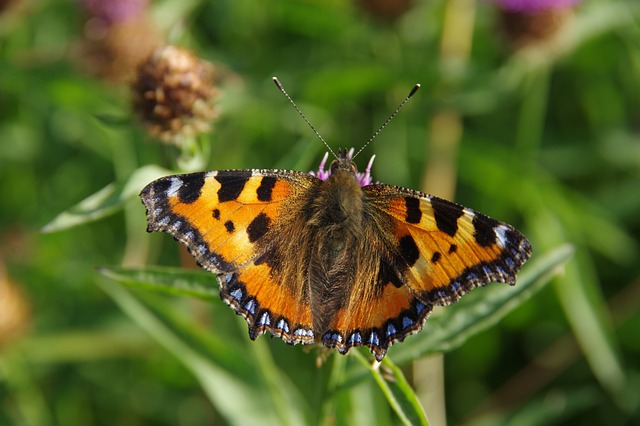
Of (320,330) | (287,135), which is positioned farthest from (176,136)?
(287,135)

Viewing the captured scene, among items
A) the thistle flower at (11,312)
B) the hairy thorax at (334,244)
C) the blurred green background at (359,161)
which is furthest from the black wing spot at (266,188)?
the thistle flower at (11,312)

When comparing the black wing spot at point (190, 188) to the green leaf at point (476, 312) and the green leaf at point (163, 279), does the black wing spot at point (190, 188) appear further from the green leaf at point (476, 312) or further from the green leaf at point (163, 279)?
the green leaf at point (476, 312)

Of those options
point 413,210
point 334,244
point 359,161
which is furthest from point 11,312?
point 413,210

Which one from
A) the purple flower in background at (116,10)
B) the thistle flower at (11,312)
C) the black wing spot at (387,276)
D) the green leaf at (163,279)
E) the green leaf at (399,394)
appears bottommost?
the thistle flower at (11,312)

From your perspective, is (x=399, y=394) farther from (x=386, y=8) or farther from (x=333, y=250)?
(x=386, y=8)

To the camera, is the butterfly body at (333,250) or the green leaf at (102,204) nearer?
the butterfly body at (333,250)
